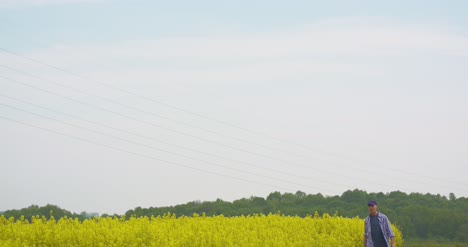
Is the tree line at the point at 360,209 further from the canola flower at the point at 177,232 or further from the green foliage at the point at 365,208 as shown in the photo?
the canola flower at the point at 177,232

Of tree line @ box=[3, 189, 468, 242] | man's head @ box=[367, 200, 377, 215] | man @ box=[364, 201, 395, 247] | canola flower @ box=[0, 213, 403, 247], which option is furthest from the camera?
tree line @ box=[3, 189, 468, 242]

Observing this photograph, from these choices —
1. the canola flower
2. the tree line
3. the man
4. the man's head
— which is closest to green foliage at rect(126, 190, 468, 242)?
the tree line

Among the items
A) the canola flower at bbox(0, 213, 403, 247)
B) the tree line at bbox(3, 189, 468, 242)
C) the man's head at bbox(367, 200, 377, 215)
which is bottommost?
the canola flower at bbox(0, 213, 403, 247)

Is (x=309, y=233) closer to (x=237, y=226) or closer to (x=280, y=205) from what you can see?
(x=237, y=226)

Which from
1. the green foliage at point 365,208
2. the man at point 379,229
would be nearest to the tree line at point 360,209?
the green foliage at point 365,208

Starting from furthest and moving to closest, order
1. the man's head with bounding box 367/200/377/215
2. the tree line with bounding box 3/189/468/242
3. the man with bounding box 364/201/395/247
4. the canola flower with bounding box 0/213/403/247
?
the tree line with bounding box 3/189/468/242 < the canola flower with bounding box 0/213/403/247 < the man with bounding box 364/201/395/247 < the man's head with bounding box 367/200/377/215

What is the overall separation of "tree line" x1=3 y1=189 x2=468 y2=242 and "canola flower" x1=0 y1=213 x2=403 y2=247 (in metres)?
22.7

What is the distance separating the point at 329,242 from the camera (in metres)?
25.6

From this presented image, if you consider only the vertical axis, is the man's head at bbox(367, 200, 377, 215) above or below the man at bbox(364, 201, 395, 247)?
above

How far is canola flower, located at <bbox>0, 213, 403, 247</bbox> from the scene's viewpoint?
20.7 meters

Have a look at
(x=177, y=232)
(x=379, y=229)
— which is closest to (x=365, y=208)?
(x=177, y=232)

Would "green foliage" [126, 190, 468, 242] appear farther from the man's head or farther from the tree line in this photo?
the man's head

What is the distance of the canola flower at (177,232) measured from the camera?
20688mm

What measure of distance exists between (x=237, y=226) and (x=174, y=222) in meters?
2.02
